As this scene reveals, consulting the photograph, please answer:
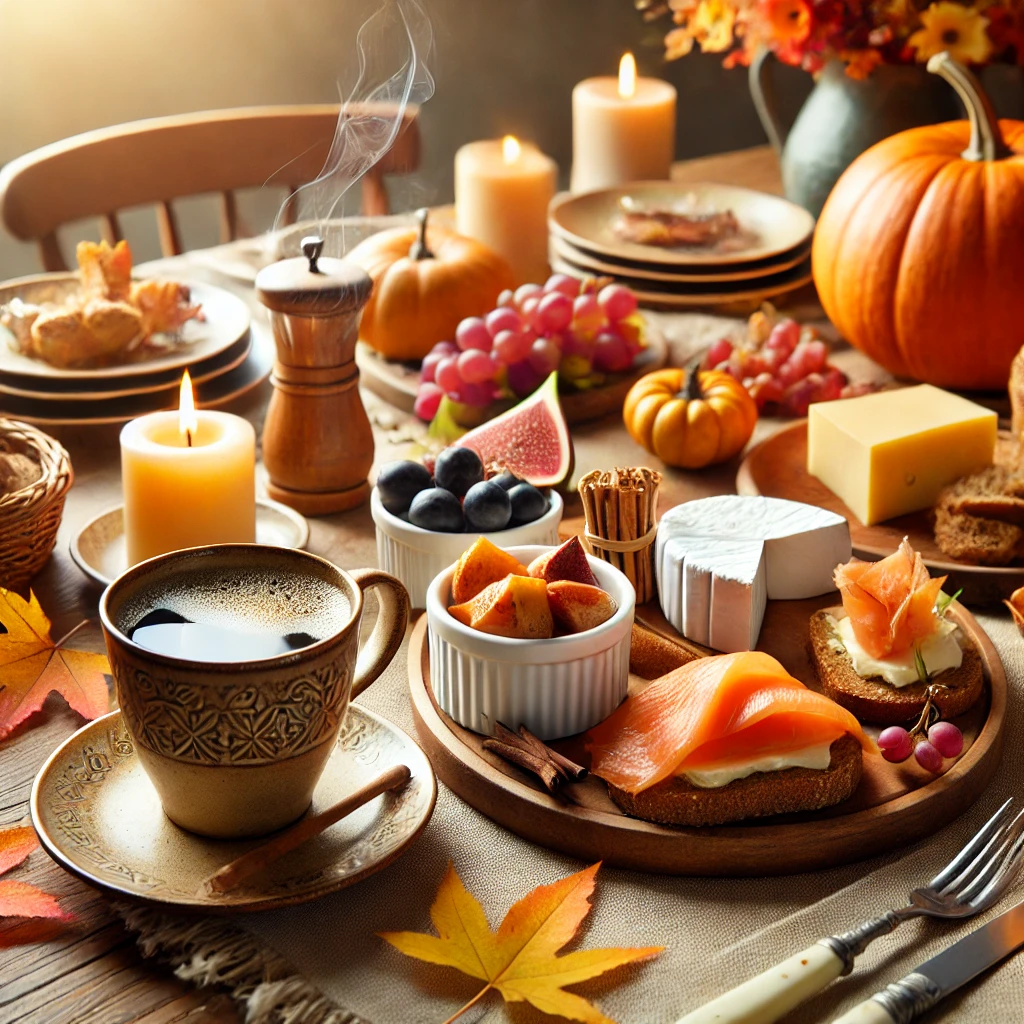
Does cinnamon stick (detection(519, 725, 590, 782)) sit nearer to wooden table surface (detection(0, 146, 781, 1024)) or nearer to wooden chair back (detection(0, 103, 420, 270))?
wooden table surface (detection(0, 146, 781, 1024))

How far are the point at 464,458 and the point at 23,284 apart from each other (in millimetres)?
906

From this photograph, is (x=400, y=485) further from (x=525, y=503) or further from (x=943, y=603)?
(x=943, y=603)

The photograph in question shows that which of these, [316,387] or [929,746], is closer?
[929,746]

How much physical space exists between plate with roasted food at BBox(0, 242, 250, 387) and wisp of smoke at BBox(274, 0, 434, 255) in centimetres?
36

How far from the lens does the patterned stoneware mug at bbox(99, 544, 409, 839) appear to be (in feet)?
2.82

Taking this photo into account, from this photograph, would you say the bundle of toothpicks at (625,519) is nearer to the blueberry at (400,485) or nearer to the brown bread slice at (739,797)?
the blueberry at (400,485)

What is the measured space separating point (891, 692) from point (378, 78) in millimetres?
924

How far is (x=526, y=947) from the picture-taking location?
88 cm

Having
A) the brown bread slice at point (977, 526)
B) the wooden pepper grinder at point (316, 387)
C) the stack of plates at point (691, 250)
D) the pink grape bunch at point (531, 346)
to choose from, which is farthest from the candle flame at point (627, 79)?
the brown bread slice at point (977, 526)

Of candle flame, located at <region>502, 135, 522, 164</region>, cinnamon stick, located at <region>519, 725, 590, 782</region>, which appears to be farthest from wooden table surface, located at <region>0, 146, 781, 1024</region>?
candle flame, located at <region>502, 135, 522, 164</region>

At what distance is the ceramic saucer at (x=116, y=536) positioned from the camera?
135cm

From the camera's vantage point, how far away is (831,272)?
198cm

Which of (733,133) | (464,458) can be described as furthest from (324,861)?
(733,133)

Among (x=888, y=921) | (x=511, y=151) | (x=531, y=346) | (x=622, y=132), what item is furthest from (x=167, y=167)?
(x=888, y=921)
